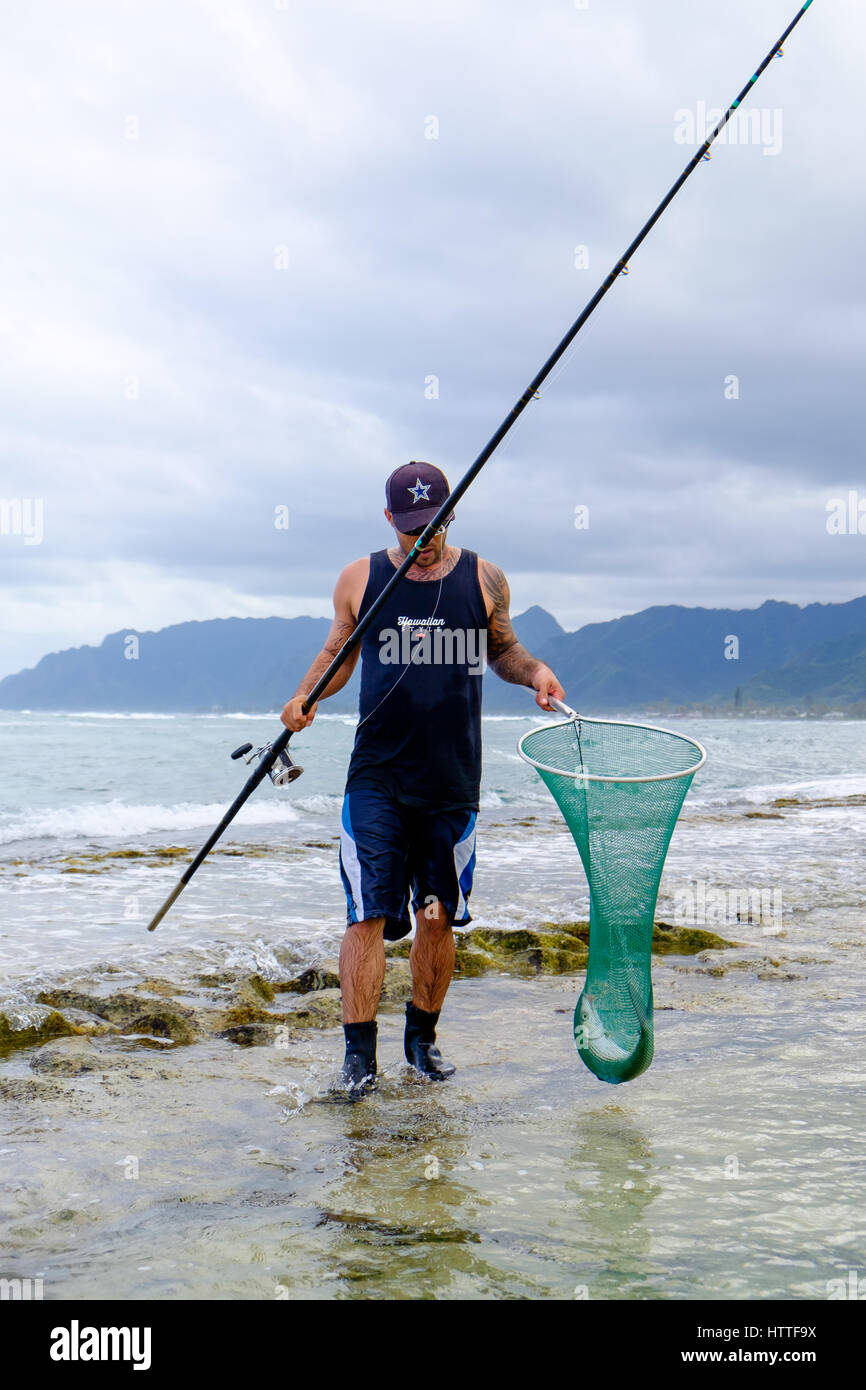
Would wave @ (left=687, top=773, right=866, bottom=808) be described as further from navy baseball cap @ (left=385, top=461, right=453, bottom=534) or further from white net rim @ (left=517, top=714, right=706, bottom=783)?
navy baseball cap @ (left=385, top=461, right=453, bottom=534)

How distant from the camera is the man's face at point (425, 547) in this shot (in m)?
4.34

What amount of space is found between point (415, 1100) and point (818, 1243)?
68.4 inches

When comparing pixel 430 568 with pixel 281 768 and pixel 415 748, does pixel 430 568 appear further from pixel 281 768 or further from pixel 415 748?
pixel 281 768

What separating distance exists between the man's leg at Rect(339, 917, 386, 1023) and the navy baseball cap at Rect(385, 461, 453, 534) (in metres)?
1.65

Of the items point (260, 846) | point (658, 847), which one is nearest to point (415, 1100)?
point (658, 847)

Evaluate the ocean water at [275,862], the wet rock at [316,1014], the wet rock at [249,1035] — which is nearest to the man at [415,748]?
the wet rock at [249,1035]

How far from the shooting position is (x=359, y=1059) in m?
4.14

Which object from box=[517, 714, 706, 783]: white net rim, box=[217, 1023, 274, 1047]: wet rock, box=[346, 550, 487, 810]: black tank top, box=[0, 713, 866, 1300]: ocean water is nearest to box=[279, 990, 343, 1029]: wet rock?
box=[217, 1023, 274, 1047]: wet rock

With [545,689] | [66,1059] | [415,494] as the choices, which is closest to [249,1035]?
[66,1059]

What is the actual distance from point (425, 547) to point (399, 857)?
4.19 ft

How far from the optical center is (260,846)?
47.3 ft

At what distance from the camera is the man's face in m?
4.34

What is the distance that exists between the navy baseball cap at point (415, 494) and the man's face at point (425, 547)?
0.04 metres

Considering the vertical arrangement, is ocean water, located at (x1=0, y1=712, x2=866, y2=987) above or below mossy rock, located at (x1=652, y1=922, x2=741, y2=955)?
Answer: below
